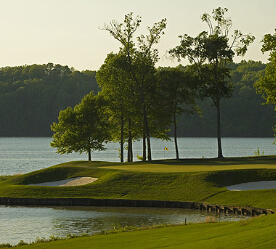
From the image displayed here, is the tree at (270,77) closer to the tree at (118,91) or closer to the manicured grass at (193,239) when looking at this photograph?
the tree at (118,91)

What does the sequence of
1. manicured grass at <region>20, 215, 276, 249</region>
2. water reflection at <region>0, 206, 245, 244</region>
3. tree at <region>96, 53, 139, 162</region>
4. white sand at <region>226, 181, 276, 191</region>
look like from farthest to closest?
tree at <region>96, 53, 139, 162</region>
white sand at <region>226, 181, 276, 191</region>
water reflection at <region>0, 206, 245, 244</region>
manicured grass at <region>20, 215, 276, 249</region>

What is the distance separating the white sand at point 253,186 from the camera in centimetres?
4900

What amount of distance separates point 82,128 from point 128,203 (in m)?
32.8

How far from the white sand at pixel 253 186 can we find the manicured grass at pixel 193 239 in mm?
20417

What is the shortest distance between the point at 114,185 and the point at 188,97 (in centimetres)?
2723

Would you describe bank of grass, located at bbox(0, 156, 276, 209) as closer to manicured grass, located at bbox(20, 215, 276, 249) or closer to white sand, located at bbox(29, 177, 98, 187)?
white sand, located at bbox(29, 177, 98, 187)

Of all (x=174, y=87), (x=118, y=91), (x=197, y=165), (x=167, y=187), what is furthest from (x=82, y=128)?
(x=167, y=187)

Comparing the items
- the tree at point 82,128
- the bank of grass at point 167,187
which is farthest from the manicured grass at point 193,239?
the tree at point 82,128

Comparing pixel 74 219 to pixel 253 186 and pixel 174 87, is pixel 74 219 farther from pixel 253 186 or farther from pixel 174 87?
pixel 174 87

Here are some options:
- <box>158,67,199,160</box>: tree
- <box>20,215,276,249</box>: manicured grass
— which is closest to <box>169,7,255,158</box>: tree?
<box>158,67,199,160</box>: tree

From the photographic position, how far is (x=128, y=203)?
47719mm

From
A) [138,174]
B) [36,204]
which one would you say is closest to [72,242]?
[36,204]

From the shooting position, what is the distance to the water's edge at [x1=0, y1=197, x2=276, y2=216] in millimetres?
42875

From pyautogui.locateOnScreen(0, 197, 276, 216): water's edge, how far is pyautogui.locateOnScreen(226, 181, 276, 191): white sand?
15.8ft
